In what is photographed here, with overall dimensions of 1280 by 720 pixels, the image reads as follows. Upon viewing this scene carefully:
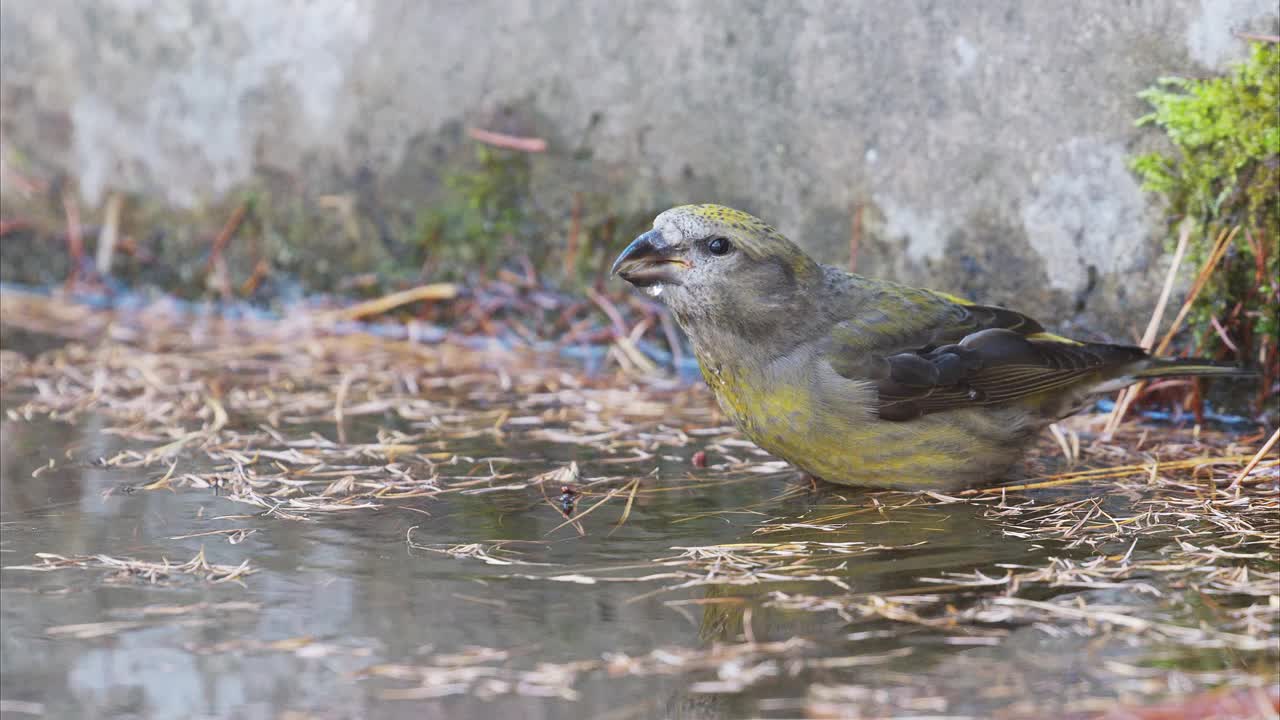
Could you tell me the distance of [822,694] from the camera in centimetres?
212

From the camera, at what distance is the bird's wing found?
3.66 m

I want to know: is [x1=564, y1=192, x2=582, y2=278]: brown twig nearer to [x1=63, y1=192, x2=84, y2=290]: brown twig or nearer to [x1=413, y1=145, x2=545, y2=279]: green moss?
[x1=413, y1=145, x2=545, y2=279]: green moss

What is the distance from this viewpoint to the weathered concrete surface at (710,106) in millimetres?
4582

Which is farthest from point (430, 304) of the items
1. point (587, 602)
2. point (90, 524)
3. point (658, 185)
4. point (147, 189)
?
point (587, 602)

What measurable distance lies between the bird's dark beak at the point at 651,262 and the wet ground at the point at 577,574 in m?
0.60

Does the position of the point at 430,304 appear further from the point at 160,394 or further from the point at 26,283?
the point at 26,283

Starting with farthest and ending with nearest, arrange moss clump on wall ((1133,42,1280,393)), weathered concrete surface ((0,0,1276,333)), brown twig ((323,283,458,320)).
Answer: brown twig ((323,283,458,320)), weathered concrete surface ((0,0,1276,333)), moss clump on wall ((1133,42,1280,393))

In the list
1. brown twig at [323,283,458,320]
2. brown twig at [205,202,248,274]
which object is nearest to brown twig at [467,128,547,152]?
brown twig at [323,283,458,320]

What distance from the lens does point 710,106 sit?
5.48 metres

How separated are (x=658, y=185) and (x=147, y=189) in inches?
123

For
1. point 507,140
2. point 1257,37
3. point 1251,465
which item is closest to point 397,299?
point 507,140

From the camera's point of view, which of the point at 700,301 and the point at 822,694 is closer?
the point at 822,694

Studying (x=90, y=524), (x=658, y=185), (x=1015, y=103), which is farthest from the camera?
(x=658, y=185)

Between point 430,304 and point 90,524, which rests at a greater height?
point 430,304
